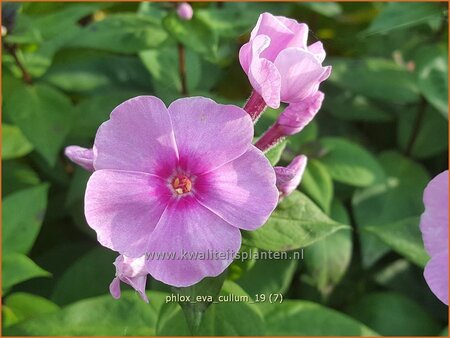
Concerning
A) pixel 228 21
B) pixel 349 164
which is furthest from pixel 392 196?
pixel 228 21

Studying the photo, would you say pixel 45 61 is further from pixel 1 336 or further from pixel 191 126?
pixel 191 126

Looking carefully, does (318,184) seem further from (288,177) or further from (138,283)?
(138,283)

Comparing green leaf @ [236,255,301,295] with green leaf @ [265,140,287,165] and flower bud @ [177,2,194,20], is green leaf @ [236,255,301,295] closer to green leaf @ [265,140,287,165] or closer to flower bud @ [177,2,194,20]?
green leaf @ [265,140,287,165]

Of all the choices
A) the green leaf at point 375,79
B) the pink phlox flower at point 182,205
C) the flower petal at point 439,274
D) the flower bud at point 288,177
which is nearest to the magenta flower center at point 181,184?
the pink phlox flower at point 182,205

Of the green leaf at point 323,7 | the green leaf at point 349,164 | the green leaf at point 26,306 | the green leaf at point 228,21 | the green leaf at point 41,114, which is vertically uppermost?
the green leaf at point 228,21

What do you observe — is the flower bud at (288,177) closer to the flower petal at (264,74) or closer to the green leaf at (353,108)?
the flower petal at (264,74)

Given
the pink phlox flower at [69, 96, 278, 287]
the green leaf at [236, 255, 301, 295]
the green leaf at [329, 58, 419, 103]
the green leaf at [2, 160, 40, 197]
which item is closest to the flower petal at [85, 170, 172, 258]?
the pink phlox flower at [69, 96, 278, 287]
